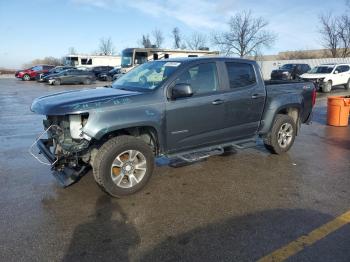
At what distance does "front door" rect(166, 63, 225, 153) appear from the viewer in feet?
16.5

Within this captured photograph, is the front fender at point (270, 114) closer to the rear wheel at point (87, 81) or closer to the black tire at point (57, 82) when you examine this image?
the black tire at point (57, 82)

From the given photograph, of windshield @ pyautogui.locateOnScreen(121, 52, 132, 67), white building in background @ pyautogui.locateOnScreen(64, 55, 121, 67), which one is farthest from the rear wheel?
white building in background @ pyautogui.locateOnScreen(64, 55, 121, 67)

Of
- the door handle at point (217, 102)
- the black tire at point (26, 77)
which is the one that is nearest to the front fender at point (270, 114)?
the door handle at point (217, 102)

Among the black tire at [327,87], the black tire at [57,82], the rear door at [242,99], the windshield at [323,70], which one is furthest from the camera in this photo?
the black tire at [57,82]

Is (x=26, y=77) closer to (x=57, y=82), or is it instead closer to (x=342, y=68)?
(x=57, y=82)

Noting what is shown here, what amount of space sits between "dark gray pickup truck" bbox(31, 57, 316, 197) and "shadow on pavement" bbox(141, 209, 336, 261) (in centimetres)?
140

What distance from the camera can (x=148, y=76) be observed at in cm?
546

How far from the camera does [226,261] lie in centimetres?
319

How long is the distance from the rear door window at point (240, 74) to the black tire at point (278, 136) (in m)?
1.07

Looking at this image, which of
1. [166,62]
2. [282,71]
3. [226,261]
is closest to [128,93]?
[166,62]

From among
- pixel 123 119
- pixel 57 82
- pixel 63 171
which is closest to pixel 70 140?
pixel 63 171

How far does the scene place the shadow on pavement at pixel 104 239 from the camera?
130 inches

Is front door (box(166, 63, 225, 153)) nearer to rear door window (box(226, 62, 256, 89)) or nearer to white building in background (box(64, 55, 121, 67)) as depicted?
rear door window (box(226, 62, 256, 89))

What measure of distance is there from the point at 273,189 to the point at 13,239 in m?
3.42
